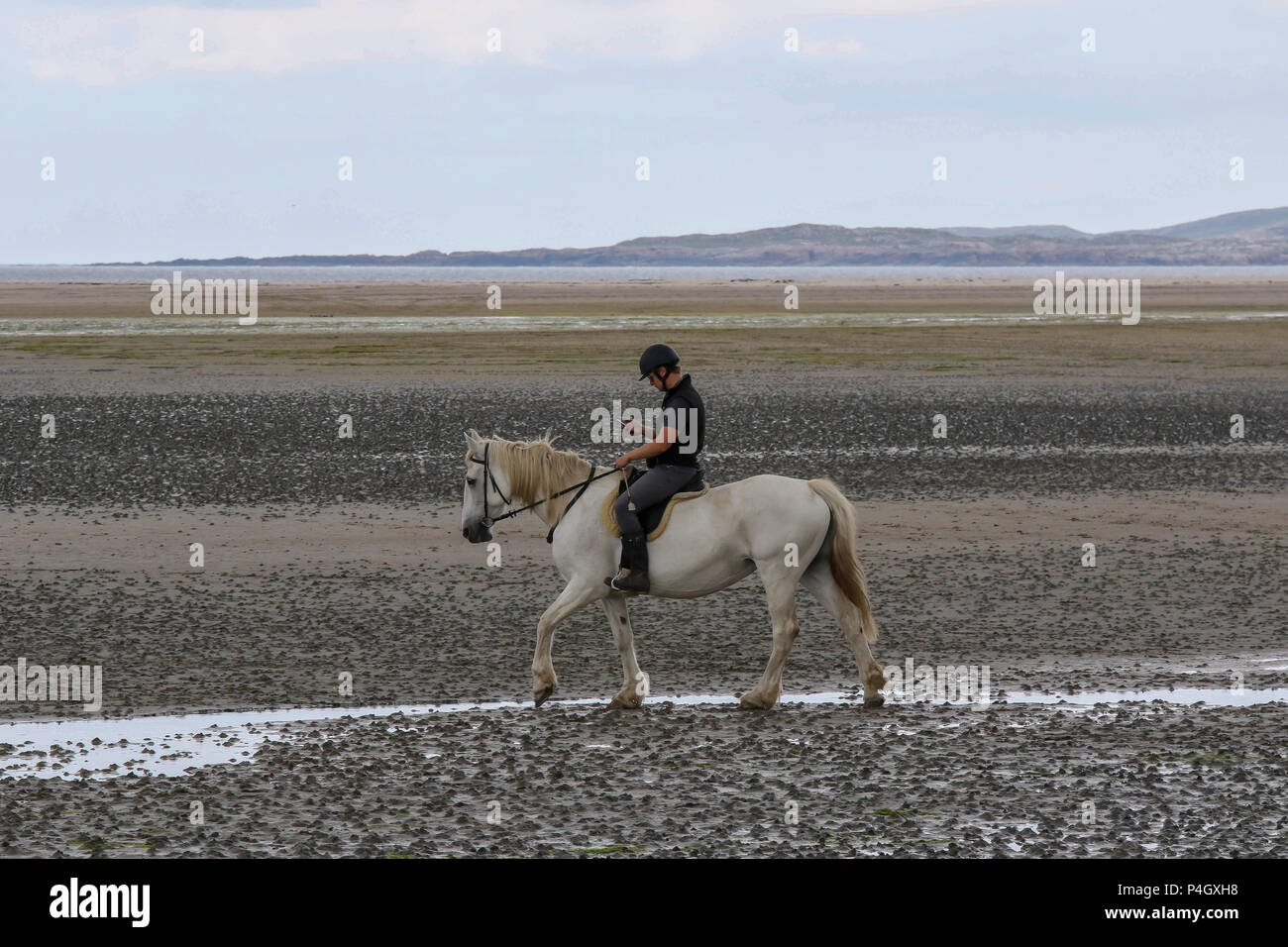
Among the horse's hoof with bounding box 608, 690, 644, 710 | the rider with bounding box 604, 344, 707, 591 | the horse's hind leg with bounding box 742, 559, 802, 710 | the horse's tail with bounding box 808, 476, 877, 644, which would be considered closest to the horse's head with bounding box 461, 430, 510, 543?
the rider with bounding box 604, 344, 707, 591

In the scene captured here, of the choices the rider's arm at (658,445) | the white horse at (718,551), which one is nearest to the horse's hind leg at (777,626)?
the white horse at (718,551)

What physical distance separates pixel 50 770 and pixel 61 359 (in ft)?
130

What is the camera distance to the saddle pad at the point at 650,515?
11.7 meters

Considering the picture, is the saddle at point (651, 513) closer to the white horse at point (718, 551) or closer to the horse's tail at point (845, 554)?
the white horse at point (718, 551)

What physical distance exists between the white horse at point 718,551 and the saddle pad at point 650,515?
0.05 meters

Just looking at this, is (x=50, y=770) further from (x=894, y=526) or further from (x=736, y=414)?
(x=736, y=414)

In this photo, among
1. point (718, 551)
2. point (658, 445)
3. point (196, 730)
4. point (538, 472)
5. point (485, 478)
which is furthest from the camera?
point (485, 478)

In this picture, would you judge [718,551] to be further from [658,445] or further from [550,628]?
[550,628]

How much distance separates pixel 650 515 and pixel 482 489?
141cm

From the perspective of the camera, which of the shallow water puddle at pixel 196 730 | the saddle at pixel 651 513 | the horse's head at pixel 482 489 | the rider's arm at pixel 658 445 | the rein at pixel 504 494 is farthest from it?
the horse's head at pixel 482 489

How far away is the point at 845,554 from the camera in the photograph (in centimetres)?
1168

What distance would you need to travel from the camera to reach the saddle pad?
38.5 ft

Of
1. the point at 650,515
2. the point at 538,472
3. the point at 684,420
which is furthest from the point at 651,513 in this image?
the point at 538,472
